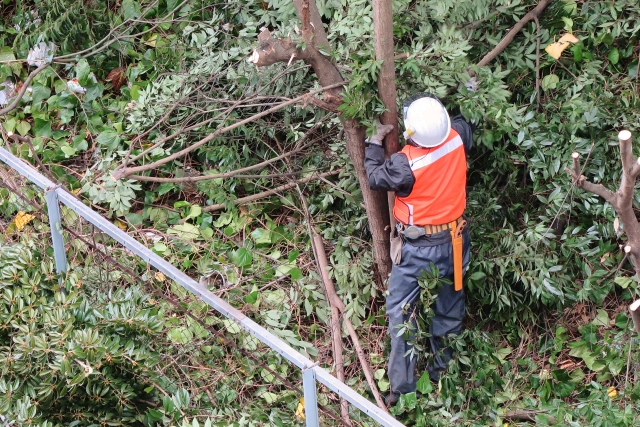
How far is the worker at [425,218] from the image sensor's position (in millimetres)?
4191

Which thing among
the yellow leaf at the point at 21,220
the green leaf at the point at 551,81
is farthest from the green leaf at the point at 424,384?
the yellow leaf at the point at 21,220

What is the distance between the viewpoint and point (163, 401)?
372cm

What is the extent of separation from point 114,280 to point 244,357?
85 centimetres

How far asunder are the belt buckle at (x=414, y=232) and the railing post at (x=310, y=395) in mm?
1460

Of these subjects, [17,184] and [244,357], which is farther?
[17,184]

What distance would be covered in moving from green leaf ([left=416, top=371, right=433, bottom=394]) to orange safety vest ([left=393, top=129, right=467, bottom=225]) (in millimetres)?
887

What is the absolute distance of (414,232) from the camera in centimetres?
436

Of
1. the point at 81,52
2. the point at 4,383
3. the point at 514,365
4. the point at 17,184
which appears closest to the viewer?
the point at 4,383

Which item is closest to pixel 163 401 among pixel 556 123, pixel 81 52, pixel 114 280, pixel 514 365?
pixel 114 280

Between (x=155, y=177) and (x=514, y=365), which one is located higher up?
(x=155, y=177)

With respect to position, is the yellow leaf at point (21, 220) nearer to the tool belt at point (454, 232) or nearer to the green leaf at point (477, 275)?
the tool belt at point (454, 232)

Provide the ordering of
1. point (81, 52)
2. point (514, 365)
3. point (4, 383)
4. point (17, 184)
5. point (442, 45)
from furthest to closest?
point (81, 52)
point (17, 184)
point (514, 365)
point (442, 45)
point (4, 383)

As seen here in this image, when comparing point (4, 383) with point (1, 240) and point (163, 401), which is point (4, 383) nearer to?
point (163, 401)

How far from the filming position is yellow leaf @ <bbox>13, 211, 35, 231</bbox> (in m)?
4.93
